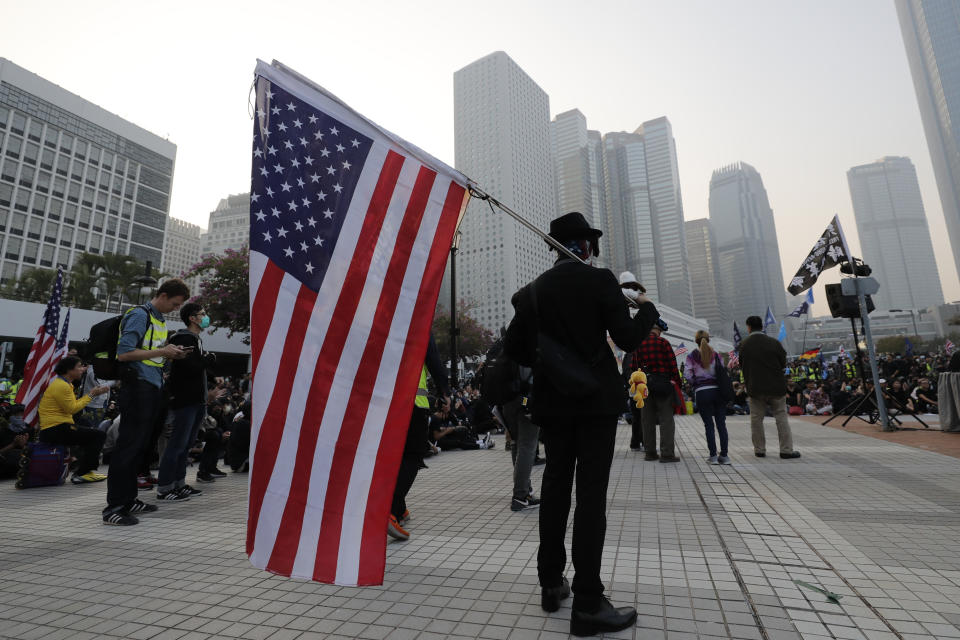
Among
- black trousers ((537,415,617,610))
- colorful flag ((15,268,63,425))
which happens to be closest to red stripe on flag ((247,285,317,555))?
black trousers ((537,415,617,610))

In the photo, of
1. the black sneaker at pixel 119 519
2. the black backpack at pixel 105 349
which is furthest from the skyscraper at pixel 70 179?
the black sneaker at pixel 119 519

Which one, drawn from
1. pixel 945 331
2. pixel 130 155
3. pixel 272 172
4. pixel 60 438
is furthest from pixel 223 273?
pixel 945 331

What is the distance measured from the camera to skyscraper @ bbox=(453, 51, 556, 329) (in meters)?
113

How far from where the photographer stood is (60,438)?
20.1 feet

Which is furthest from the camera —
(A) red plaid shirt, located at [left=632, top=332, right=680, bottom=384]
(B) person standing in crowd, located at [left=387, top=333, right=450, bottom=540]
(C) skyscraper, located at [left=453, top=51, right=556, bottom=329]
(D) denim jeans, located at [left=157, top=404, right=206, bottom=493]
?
(C) skyscraper, located at [left=453, top=51, right=556, bottom=329]

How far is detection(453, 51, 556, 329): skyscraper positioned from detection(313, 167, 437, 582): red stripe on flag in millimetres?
105385

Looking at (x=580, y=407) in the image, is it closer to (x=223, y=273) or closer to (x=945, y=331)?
(x=223, y=273)

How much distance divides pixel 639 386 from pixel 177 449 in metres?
5.92

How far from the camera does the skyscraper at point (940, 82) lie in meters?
132

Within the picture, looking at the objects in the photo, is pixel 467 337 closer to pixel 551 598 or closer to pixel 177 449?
pixel 177 449

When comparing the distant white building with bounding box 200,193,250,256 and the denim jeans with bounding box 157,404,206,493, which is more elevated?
the distant white building with bounding box 200,193,250,256

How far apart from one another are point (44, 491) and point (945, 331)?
175624mm

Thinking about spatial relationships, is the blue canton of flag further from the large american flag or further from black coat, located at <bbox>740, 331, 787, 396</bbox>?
black coat, located at <bbox>740, 331, 787, 396</bbox>

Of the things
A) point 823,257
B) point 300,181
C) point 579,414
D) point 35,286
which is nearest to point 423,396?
point 579,414
